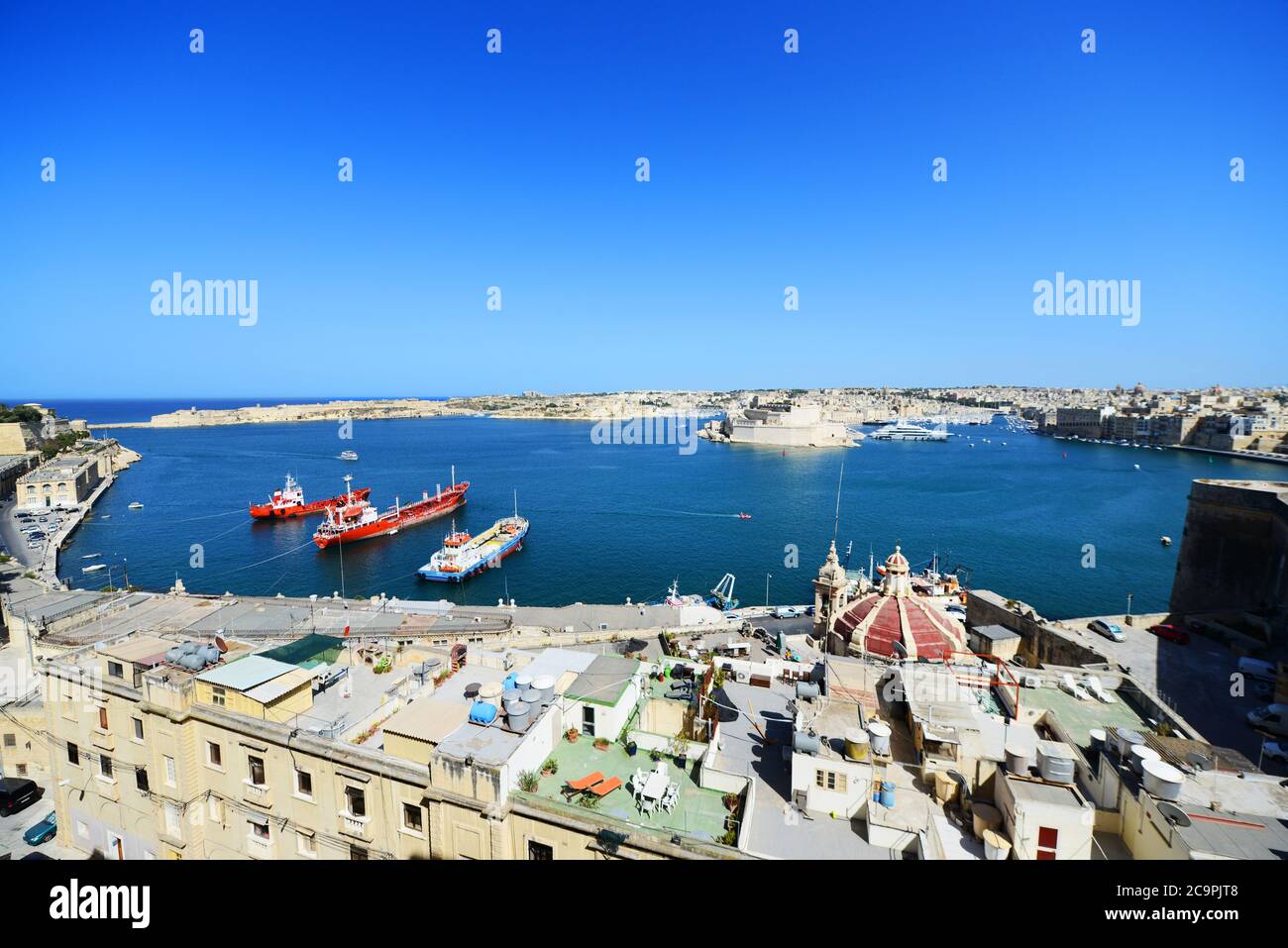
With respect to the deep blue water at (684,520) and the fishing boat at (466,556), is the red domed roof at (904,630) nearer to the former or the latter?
the deep blue water at (684,520)

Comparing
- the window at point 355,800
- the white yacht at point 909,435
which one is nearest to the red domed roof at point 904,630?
the window at point 355,800

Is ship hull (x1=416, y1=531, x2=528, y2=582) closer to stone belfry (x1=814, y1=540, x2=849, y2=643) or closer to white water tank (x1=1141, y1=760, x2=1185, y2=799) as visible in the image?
stone belfry (x1=814, y1=540, x2=849, y2=643)

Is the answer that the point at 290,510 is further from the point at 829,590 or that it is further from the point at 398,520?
the point at 829,590

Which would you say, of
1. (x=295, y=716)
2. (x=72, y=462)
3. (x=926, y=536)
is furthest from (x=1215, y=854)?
(x=72, y=462)

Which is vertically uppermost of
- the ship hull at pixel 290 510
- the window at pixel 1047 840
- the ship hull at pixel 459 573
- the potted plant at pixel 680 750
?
the window at pixel 1047 840

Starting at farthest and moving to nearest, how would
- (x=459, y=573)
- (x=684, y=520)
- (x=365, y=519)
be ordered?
(x=684, y=520) → (x=365, y=519) → (x=459, y=573)

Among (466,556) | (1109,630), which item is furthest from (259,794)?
(466,556)

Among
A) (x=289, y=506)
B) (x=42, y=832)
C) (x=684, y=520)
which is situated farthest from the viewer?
(x=289, y=506)
